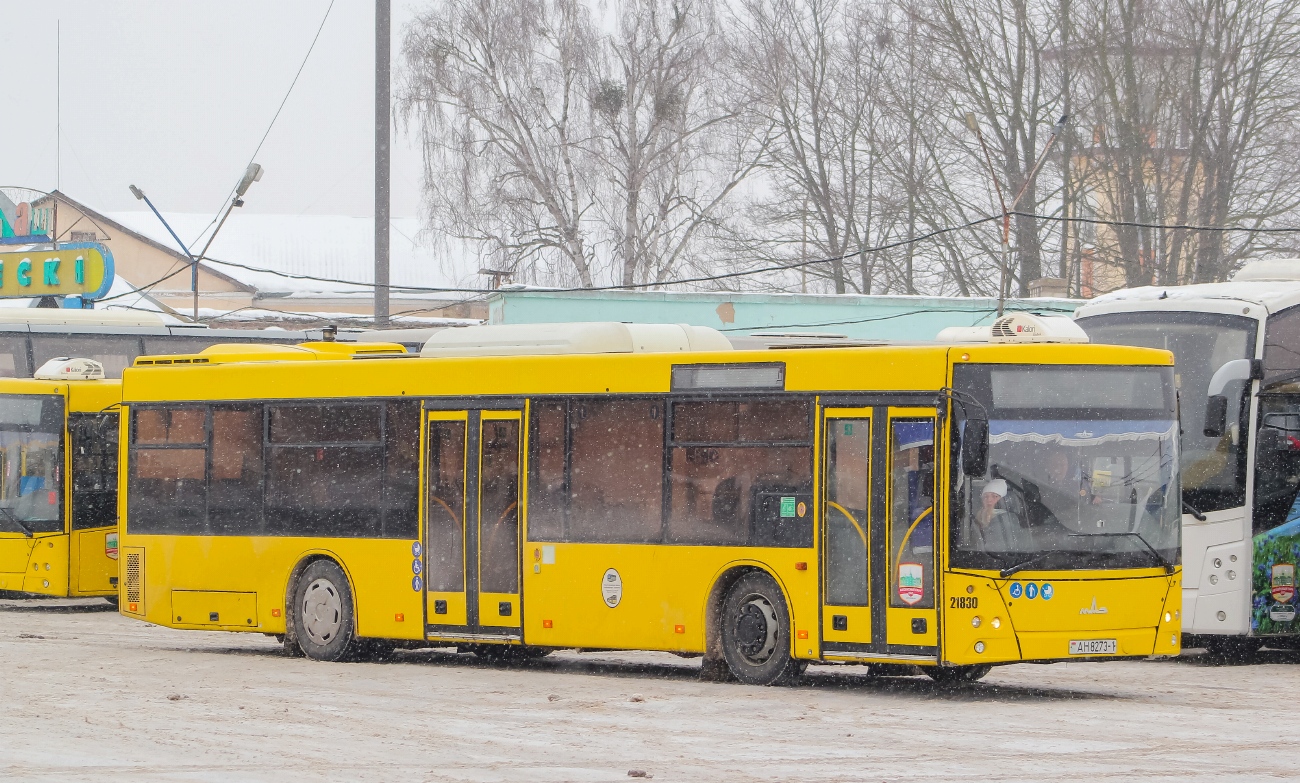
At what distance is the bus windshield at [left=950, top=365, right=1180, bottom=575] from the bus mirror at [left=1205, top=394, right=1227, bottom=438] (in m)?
3.39

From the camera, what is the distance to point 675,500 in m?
14.6

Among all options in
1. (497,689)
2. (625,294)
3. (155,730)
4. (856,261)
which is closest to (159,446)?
(497,689)

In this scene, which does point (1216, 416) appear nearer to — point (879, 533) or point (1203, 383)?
point (1203, 383)

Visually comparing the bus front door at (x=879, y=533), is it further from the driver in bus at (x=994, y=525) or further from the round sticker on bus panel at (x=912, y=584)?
the driver in bus at (x=994, y=525)

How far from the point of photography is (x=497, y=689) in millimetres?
13984

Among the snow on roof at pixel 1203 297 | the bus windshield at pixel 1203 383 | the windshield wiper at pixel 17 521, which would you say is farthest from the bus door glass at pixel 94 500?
the bus windshield at pixel 1203 383

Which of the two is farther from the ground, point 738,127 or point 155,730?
point 738,127

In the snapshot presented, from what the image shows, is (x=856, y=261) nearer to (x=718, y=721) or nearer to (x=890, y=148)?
(x=890, y=148)

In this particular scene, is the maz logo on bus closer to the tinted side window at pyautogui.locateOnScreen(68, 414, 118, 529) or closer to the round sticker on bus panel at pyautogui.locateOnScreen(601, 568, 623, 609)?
the round sticker on bus panel at pyautogui.locateOnScreen(601, 568, 623, 609)

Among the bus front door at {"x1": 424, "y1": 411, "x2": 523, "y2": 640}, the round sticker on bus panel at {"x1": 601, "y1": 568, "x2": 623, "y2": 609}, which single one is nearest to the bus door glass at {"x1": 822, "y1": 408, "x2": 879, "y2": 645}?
the round sticker on bus panel at {"x1": 601, "y1": 568, "x2": 623, "y2": 609}

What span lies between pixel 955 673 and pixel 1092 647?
1698 mm

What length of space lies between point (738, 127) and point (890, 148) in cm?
432

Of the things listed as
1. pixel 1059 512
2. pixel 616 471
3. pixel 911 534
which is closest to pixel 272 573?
pixel 616 471

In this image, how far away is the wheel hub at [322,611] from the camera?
55.6 ft
